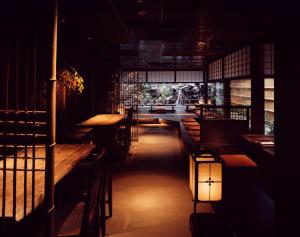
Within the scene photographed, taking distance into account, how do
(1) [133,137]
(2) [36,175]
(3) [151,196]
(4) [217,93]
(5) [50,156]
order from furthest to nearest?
(4) [217,93]
(1) [133,137]
(3) [151,196]
(2) [36,175]
(5) [50,156]

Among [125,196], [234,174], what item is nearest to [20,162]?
[125,196]

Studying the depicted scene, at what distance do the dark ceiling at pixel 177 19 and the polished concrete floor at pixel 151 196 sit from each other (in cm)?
315

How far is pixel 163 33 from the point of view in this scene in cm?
899

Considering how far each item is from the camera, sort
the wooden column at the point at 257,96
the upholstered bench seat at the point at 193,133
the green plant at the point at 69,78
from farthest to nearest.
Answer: the upholstered bench seat at the point at 193,133 < the wooden column at the point at 257,96 < the green plant at the point at 69,78

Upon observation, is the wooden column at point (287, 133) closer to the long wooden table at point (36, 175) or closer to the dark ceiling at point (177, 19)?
the dark ceiling at point (177, 19)

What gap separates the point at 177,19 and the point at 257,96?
4.23m

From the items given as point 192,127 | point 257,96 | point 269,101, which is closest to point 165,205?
point 257,96

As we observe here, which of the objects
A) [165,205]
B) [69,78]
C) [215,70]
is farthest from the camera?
[215,70]

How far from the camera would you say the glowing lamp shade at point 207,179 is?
3729 mm

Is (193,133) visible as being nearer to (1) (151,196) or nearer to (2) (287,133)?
(1) (151,196)

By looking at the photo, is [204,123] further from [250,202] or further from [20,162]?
[20,162]

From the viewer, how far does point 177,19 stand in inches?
287

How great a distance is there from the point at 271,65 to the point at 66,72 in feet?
20.8

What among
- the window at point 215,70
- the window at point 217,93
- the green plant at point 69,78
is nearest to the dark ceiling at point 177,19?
the green plant at point 69,78
